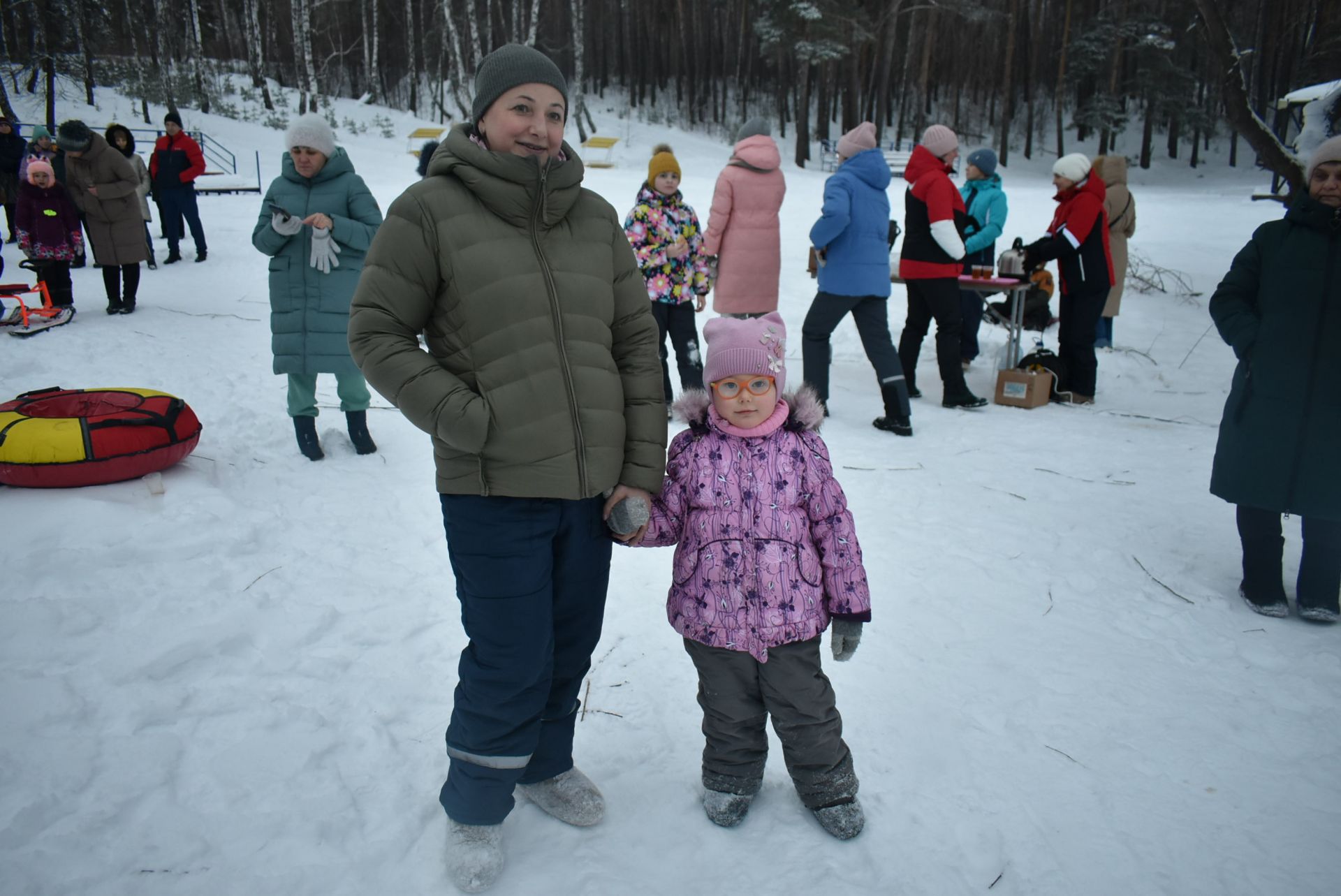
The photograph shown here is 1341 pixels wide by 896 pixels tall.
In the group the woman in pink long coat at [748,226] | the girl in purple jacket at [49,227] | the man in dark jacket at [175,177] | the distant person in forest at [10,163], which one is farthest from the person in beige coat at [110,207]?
the woman in pink long coat at [748,226]

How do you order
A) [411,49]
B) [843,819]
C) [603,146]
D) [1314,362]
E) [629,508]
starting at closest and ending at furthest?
[629,508] → [843,819] → [1314,362] → [603,146] → [411,49]

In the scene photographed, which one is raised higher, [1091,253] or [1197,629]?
[1091,253]

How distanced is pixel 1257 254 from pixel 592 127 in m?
27.9

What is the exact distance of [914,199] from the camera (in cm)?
590

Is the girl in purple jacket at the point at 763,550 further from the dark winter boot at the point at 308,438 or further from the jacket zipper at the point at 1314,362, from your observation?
the dark winter boot at the point at 308,438

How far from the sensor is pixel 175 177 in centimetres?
1030

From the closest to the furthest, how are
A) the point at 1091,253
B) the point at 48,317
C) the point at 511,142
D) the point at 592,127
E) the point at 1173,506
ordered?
the point at 511,142
the point at 1173,506
the point at 1091,253
the point at 48,317
the point at 592,127

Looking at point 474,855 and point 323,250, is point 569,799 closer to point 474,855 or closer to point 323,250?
point 474,855

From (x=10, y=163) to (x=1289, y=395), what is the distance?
43.1 feet

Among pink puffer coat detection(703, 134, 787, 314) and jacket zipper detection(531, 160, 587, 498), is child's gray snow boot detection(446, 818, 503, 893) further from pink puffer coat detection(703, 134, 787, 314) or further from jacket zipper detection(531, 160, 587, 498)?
pink puffer coat detection(703, 134, 787, 314)

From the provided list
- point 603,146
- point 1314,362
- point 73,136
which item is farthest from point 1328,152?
point 603,146

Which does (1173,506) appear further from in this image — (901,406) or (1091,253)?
(1091,253)

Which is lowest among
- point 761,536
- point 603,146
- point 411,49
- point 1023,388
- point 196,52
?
point 1023,388

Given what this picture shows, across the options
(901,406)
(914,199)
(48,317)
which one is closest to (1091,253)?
(914,199)
